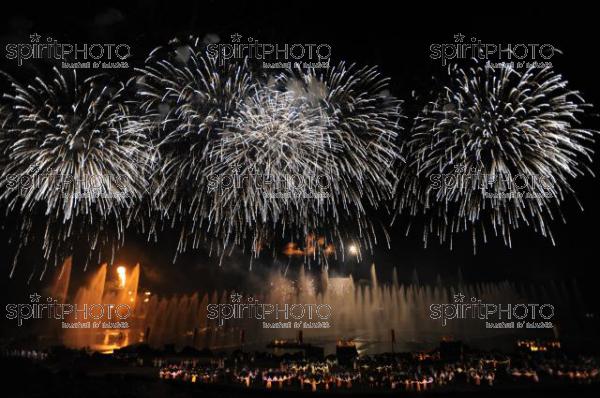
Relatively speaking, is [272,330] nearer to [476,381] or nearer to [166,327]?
[166,327]

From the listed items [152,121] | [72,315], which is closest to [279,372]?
[152,121]

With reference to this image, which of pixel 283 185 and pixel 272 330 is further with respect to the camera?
pixel 272 330

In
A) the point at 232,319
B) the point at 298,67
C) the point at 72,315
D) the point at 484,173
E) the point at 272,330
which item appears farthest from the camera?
the point at 232,319

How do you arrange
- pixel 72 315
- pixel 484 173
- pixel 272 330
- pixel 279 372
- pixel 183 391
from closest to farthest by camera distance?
pixel 484 173 → pixel 183 391 → pixel 279 372 → pixel 72 315 → pixel 272 330

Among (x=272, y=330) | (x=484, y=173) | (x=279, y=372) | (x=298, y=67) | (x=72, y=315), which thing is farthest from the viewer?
(x=272, y=330)

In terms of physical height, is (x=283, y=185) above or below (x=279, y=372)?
above

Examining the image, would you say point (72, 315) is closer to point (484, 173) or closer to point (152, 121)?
point (152, 121)

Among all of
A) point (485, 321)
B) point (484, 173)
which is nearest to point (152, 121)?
point (484, 173)

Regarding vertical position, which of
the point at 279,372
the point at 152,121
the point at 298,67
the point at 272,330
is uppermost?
the point at 298,67

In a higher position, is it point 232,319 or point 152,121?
point 152,121
